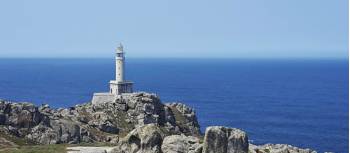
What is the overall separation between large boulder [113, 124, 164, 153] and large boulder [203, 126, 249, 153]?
3.80m

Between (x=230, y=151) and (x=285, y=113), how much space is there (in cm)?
14864

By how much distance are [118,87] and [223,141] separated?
258 feet

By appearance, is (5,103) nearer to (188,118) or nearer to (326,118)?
(188,118)

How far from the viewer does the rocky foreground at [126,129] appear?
166 feet

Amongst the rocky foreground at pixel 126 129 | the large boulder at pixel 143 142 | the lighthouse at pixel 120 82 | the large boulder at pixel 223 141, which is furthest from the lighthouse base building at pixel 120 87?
the large boulder at pixel 223 141

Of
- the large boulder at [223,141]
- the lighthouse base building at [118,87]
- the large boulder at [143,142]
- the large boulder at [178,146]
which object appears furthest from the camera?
the lighthouse base building at [118,87]

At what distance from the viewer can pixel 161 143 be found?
51.7 m

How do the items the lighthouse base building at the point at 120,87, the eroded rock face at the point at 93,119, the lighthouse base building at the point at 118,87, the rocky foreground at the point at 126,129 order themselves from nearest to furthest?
1. the rocky foreground at the point at 126,129
2. the eroded rock face at the point at 93,119
3. the lighthouse base building at the point at 118,87
4. the lighthouse base building at the point at 120,87

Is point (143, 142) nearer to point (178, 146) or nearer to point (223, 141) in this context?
point (178, 146)

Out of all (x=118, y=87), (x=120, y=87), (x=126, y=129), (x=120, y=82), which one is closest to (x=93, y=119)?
(x=126, y=129)

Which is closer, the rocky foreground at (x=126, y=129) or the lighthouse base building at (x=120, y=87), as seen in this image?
the rocky foreground at (x=126, y=129)

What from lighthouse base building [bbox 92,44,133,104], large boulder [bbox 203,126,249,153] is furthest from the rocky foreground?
lighthouse base building [bbox 92,44,133,104]

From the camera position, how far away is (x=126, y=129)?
9562cm

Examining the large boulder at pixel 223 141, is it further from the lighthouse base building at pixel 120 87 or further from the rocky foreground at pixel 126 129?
the lighthouse base building at pixel 120 87
